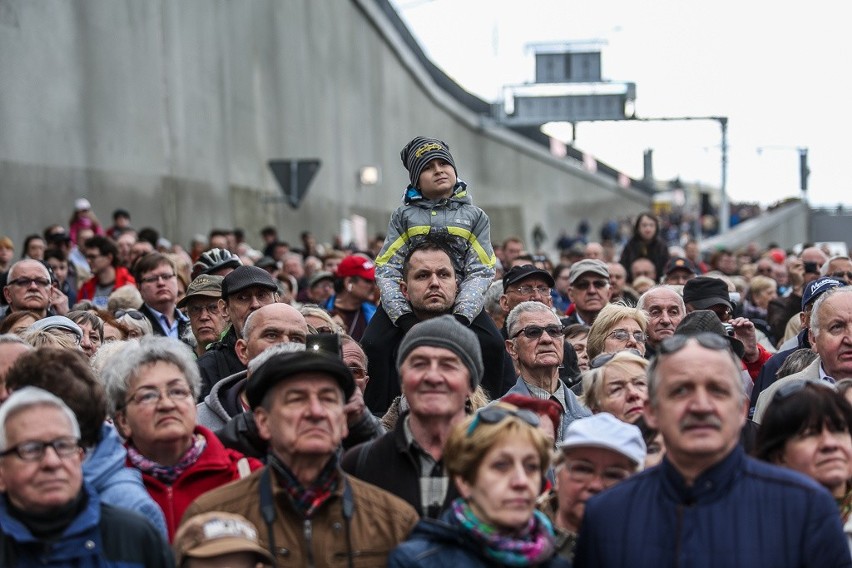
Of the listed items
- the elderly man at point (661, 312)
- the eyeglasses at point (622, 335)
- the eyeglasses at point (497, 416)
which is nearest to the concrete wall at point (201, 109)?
the elderly man at point (661, 312)

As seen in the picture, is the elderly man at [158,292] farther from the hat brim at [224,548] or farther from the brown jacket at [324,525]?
the hat brim at [224,548]

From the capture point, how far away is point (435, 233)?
9.05 meters

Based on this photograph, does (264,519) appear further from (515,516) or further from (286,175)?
(286,175)

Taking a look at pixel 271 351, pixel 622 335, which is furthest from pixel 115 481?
pixel 622 335

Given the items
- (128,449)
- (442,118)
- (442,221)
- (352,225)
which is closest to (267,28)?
(352,225)

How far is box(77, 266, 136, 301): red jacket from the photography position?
13.9 m

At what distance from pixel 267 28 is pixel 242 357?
2417 centimetres

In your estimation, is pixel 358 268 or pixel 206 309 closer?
pixel 206 309

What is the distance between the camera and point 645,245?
17.1 m

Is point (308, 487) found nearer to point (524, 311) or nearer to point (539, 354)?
point (539, 354)

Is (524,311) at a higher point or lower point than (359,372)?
higher

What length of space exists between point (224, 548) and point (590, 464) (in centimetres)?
149

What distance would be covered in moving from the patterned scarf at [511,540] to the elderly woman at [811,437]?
1.09m

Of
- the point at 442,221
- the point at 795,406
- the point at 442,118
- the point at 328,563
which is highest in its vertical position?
the point at 442,118
